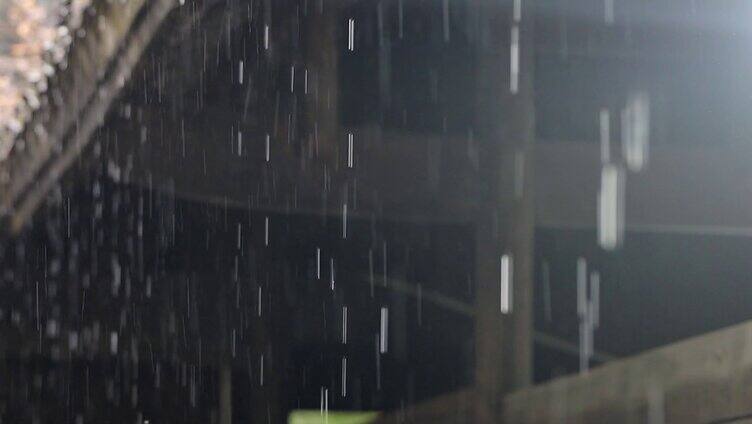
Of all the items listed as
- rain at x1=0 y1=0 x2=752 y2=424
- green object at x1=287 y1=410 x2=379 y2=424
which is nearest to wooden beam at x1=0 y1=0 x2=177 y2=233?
rain at x1=0 y1=0 x2=752 y2=424

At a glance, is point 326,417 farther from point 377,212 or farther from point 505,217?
point 505,217

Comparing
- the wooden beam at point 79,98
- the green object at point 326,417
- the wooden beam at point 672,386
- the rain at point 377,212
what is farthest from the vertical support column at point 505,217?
the green object at point 326,417

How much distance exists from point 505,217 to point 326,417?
10.6ft

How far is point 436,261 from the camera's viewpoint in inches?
198

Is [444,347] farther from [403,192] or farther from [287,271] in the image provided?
[403,192]

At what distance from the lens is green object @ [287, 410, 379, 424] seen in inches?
234

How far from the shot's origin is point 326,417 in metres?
6.38

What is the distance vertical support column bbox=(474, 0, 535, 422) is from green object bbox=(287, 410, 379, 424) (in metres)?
2.34

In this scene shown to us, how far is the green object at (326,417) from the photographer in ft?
19.5

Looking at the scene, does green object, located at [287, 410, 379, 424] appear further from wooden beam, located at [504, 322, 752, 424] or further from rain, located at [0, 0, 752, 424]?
wooden beam, located at [504, 322, 752, 424]

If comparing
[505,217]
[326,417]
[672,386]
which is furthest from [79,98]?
[326,417]

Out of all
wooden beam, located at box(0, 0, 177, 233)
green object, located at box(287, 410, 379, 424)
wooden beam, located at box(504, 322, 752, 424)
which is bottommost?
green object, located at box(287, 410, 379, 424)

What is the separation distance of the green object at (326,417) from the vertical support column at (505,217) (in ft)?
7.69

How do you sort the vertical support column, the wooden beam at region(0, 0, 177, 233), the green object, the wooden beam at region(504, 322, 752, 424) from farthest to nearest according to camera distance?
1. the green object
2. the vertical support column
3. the wooden beam at region(0, 0, 177, 233)
4. the wooden beam at region(504, 322, 752, 424)
